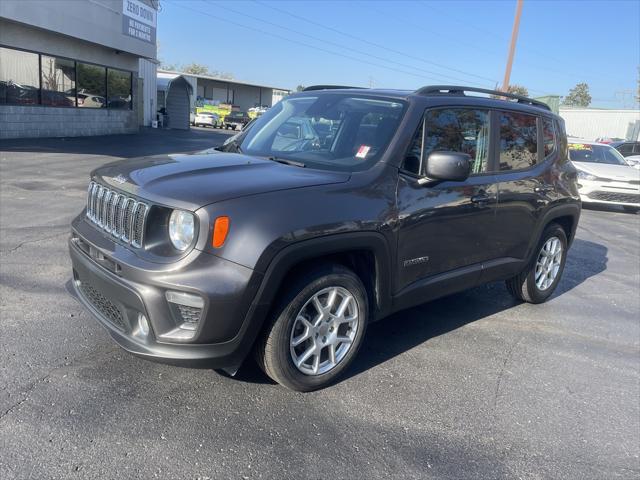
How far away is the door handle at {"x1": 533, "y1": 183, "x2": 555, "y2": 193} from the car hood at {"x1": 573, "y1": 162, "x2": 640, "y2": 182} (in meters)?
8.52

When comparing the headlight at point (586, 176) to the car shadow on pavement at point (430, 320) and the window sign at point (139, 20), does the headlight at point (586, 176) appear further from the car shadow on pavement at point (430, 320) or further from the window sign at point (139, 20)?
the window sign at point (139, 20)

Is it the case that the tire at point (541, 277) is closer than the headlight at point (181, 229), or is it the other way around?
the headlight at point (181, 229)

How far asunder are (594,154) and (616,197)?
184 centimetres

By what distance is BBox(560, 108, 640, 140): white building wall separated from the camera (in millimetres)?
40875

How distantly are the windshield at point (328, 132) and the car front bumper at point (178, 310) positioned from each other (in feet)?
3.87

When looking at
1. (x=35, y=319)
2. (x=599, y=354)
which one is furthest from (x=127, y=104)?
(x=599, y=354)

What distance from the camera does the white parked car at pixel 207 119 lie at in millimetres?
39938

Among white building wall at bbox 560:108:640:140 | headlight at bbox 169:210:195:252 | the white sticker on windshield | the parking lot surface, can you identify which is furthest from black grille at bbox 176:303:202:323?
white building wall at bbox 560:108:640:140

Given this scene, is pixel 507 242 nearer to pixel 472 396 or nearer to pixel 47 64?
pixel 472 396

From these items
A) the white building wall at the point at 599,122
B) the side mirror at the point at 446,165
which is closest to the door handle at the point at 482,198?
the side mirror at the point at 446,165

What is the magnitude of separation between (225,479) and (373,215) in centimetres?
170

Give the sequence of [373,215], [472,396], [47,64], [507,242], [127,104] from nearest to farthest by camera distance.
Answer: [373,215], [472,396], [507,242], [47,64], [127,104]

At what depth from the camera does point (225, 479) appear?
2.54 metres

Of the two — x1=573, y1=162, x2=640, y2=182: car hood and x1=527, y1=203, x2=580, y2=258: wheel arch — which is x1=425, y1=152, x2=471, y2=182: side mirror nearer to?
x1=527, y1=203, x2=580, y2=258: wheel arch
